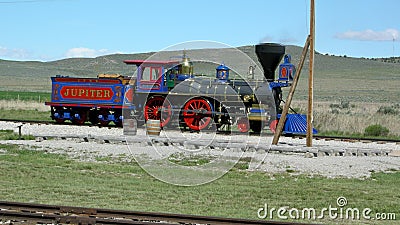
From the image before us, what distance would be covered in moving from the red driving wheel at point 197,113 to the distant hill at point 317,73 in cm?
4915

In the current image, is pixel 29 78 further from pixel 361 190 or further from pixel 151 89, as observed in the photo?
pixel 361 190

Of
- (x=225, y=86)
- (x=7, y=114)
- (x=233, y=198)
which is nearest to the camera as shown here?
(x=233, y=198)

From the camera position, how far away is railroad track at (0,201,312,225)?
9.87 m

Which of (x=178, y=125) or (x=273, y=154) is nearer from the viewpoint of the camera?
(x=273, y=154)

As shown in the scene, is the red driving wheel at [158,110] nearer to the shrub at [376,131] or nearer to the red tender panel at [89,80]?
the red tender panel at [89,80]

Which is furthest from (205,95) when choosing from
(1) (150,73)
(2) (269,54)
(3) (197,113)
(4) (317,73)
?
(4) (317,73)

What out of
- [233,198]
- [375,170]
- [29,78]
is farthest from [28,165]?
[29,78]

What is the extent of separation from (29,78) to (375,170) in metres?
119

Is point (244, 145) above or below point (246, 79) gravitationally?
below

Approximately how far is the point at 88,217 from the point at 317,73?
116 metres

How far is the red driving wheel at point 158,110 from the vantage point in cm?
2648

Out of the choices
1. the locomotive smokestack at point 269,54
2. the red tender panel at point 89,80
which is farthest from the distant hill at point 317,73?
the locomotive smokestack at point 269,54

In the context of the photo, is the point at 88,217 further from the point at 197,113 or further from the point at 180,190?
the point at 197,113

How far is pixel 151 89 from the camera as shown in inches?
1060
